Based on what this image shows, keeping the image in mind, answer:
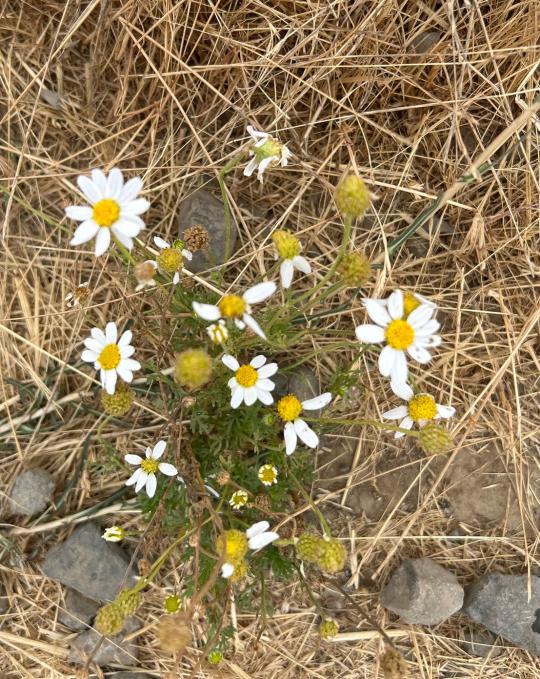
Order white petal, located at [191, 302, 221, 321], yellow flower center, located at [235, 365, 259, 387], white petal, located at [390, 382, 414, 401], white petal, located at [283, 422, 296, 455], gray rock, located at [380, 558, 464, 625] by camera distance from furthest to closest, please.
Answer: gray rock, located at [380, 558, 464, 625] → white petal, located at [283, 422, 296, 455] → yellow flower center, located at [235, 365, 259, 387] → white petal, located at [390, 382, 414, 401] → white petal, located at [191, 302, 221, 321]

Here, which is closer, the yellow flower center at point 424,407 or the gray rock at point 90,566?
the yellow flower center at point 424,407

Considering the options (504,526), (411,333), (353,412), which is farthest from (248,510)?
(504,526)

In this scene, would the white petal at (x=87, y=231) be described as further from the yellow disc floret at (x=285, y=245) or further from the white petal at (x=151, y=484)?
the white petal at (x=151, y=484)

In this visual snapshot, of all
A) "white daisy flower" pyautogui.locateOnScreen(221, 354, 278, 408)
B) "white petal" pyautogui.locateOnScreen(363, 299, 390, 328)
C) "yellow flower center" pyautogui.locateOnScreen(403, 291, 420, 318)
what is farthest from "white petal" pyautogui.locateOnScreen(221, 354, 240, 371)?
"yellow flower center" pyautogui.locateOnScreen(403, 291, 420, 318)

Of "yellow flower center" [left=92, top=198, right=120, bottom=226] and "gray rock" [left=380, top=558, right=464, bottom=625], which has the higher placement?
"yellow flower center" [left=92, top=198, right=120, bottom=226]

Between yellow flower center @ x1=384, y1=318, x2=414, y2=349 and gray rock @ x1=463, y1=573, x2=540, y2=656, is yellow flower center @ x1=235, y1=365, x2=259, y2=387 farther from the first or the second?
gray rock @ x1=463, y1=573, x2=540, y2=656

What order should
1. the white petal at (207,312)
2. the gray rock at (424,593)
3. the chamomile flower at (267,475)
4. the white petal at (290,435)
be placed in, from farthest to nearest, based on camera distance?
the gray rock at (424,593) → the chamomile flower at (267,475) → the white petal at (290,435) → the white petal at (207,312)

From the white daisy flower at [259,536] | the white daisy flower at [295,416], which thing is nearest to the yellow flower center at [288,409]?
the white daisy flower at [295,416]
